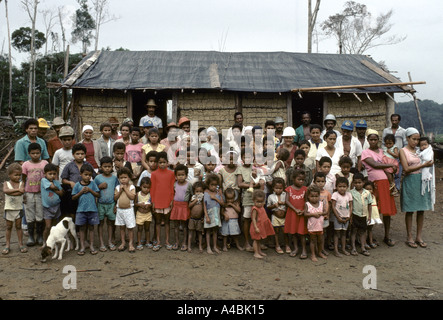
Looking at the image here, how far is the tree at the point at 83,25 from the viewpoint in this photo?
98.0 ft

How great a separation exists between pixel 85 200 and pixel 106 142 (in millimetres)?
1181

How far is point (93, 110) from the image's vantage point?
28.8 ft

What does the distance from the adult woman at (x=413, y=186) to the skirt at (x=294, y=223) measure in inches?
67.4

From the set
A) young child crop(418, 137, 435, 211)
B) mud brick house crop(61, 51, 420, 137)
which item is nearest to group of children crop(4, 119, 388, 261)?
young child crop(418, 137, 435, 211)

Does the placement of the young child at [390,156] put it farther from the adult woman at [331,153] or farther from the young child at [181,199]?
the young child at [181,199]

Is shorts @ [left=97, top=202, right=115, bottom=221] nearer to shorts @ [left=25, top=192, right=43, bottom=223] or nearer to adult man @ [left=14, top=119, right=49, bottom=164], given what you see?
shorts @ [left=25, top=192, right=43, bottom=223]

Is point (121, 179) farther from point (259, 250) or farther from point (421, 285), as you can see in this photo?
point (421, 285)

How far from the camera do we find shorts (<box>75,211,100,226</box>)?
4602mm

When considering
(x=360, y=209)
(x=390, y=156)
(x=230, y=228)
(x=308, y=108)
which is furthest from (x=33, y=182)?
(x=308, y=108)

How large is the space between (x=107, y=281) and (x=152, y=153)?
187cm

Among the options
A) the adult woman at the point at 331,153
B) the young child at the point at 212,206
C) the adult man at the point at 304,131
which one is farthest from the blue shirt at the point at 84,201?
the adult man at the point at 304,131
